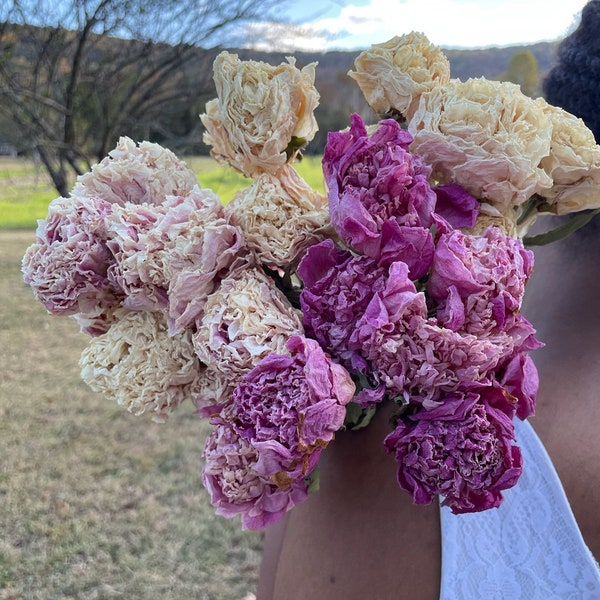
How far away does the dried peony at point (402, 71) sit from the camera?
670mm

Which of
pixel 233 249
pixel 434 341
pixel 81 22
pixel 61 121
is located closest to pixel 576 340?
pixel 434 341

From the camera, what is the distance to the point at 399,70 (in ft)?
2.19

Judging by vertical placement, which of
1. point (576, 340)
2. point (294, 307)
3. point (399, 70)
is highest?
point (399, 70)

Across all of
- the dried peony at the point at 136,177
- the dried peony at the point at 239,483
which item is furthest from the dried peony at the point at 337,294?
the dried peony at the point at 136,177

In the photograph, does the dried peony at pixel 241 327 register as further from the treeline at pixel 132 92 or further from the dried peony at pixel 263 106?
the treeline at pixel 132 92

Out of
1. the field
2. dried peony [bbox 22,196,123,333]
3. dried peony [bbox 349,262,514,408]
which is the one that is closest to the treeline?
the field

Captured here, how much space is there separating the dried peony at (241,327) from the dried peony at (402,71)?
10.5 inches

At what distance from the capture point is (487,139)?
1.99 feet

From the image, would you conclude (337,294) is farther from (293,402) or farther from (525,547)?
(525,547)

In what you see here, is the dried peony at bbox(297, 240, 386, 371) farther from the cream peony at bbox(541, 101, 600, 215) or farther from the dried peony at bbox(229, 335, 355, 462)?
the cream peony at bbox(541, 101, 600, 215)

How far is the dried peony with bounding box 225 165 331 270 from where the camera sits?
2.11 feet

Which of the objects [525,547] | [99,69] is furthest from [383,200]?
[99,69]

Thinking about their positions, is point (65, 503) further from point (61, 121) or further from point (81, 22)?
point (61, 121)

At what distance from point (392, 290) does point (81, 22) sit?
500 centimetres
